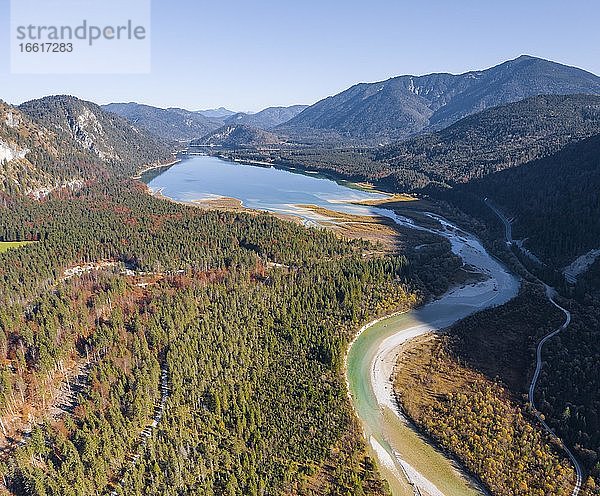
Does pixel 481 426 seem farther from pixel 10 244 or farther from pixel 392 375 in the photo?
pixel 10 244

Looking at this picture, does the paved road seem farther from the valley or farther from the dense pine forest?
the dense pine forest

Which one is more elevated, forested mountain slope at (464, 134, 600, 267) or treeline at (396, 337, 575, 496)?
forested mountain slope at (464, 134, 600, 267)

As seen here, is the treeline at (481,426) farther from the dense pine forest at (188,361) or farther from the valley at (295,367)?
the dense pine forest at (188,361)

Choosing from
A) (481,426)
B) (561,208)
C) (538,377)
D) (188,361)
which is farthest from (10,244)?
(561,208)

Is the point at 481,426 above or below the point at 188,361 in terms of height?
below

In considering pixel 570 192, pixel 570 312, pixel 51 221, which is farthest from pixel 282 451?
pixel 570 192

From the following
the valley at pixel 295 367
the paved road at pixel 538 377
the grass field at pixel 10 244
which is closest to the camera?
the valley at pixel 295 367

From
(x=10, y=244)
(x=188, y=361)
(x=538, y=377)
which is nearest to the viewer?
(x=188, y=361)

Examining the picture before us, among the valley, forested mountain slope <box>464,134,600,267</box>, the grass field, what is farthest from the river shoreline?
the grass field

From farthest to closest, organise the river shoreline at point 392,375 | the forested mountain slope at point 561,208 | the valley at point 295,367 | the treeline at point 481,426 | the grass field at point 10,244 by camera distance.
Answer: the forested mountain slope at point 561,208 → the grass field at point 10,244 → the river shoreline at point 392,375 → the treeline at point 481,426 → the valley at point 295,367

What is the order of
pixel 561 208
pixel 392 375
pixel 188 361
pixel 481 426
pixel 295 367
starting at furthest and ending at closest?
1. pixel 561 208
2. pixel 392 375
3. pixel 295 367
4. pixel 188 361
5. pixel 481 426

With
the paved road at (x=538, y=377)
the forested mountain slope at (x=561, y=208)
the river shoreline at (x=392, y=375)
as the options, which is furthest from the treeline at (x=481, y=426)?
the forested mountain slope at (x=561, y=208)
